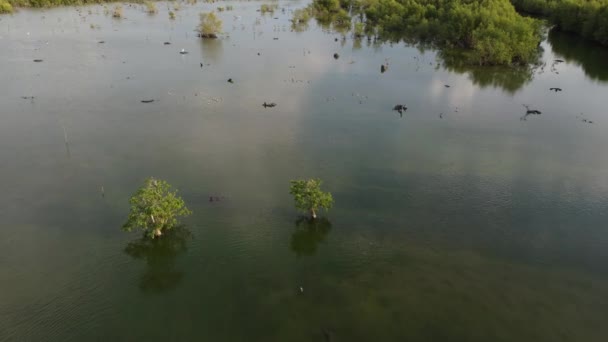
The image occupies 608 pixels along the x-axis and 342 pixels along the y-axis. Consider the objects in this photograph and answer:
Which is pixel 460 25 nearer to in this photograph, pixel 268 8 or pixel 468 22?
pixel 468 22

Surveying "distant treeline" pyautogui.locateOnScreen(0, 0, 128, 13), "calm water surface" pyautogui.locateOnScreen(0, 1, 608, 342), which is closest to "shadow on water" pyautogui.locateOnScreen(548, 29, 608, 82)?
"calm water surface" pyautogui.locateOnScreen(0, 1, 608, 342)

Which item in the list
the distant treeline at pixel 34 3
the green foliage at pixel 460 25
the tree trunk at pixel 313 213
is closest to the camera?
the tree trunk at pixel 313 213

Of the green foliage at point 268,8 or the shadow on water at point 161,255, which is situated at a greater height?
the green foliage at point 268,8

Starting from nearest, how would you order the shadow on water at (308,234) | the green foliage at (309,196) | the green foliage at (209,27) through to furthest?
the shadow on water at (308,234), the green foliage at (309,196), the green foliage at (209,27)

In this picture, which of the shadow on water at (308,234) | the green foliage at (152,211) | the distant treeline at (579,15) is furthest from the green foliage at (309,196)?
the distant treeline at (579,15)

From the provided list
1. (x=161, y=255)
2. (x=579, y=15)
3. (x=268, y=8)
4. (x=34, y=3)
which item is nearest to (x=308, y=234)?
(x=161, y=255)

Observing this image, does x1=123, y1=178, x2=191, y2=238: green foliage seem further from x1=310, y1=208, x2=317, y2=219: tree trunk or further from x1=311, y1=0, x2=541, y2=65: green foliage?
x1=311, y1=0, x2=541, y2=65: green foliage

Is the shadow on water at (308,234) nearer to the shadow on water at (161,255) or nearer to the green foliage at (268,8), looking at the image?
the shadow on water at (161,255)
